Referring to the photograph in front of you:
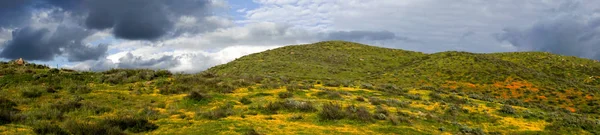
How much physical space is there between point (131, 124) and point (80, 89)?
35.1 ft

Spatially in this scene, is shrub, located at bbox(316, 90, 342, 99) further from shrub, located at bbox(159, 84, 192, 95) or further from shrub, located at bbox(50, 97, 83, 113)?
shrub, located at bbox(50, 97, 83, 113)

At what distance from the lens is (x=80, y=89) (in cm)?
2392

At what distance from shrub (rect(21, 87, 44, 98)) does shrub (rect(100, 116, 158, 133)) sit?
9.06 m

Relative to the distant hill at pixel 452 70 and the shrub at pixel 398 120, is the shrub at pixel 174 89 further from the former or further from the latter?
the distant hill at pixel 452 70

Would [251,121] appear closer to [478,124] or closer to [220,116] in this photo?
[220,116]

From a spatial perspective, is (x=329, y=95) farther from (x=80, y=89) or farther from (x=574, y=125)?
(x=80, y=89)

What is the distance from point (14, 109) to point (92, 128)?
7398 mm

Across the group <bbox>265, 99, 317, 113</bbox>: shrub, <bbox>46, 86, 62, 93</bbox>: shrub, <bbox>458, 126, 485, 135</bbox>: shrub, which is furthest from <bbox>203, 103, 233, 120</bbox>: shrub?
<bbox>46, 86, 62, 93</bbox>: shrub

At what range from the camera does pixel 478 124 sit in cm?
2205

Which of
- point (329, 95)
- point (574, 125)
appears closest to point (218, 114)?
point (329, 95)

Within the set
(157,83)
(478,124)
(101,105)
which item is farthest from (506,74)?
(101,105)

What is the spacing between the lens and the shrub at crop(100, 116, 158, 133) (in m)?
15.1

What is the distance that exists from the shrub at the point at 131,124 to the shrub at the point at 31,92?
906 centimetres

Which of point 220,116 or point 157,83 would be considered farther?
point 157,83
